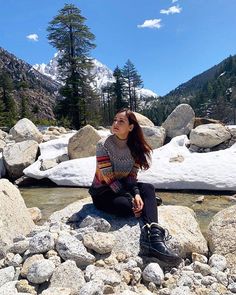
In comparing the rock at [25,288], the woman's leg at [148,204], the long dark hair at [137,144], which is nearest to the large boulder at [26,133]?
the long dark hair at [137,144]

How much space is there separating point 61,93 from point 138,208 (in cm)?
2807

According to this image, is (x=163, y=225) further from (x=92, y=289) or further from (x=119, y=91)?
(x=119, y=91)

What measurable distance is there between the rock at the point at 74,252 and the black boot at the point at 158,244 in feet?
2.40

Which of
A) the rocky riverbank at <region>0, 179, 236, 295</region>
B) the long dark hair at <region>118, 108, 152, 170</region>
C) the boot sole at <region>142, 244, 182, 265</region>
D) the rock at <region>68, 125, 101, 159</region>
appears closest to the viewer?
the rocky riverbank at <region>0, 179, 236, 295</region>

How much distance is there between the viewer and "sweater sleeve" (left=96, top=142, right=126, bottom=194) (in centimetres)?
505

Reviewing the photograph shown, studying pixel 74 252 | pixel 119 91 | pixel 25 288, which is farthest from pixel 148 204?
pixel 119 91

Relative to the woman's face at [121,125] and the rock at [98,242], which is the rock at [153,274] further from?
the woman's face at [121,125]

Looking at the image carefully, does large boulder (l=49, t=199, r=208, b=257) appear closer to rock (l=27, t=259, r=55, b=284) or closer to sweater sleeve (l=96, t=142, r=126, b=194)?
sweater sleeve (l=96, t=142, r=126, b=194)

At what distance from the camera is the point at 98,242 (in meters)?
4.47

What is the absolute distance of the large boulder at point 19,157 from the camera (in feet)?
45.6

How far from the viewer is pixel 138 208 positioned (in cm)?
489

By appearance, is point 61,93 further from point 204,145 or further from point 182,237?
point 182,237

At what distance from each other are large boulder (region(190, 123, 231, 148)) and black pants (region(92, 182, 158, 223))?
28.6 ft

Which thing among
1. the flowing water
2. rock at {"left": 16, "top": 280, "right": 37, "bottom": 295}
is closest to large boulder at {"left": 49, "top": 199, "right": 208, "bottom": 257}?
rock at {"left": 16, "top": 280, "right": 37, "bottom": 295}
